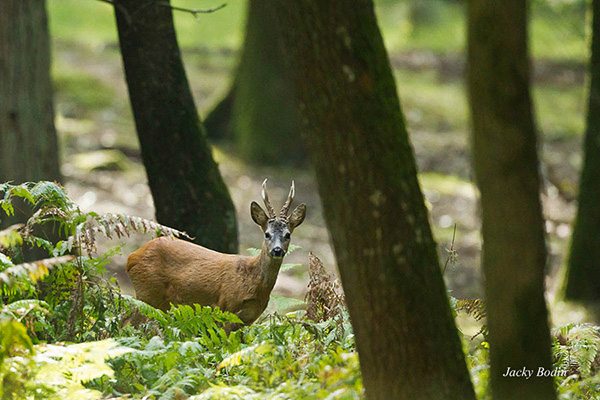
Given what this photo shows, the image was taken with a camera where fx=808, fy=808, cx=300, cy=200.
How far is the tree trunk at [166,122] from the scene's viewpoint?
703cm

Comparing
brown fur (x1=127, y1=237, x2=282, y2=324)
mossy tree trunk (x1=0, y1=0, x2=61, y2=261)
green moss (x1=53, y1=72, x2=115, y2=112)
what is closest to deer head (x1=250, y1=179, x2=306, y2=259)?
brown fur (x1=127, y1=237, x2=282, y2=324)

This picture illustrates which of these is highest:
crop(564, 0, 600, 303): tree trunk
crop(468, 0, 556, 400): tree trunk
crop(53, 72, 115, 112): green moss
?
crop(53, 72, 115, 112): green moss

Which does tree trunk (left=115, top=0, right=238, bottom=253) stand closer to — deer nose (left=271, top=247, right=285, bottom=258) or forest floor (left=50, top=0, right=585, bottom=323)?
deer nose (left=271, top=247, right=285, bottom=258)

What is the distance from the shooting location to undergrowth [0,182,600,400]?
396 centimetres

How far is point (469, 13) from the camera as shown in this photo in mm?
3564

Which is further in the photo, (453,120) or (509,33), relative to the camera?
(453,120)

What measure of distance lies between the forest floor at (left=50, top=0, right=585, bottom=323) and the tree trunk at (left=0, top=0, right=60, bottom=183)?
2660 mm

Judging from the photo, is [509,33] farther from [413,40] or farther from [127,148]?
[413,40]

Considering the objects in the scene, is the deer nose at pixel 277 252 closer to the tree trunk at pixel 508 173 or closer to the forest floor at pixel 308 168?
the tree trunk at pixel 508 173

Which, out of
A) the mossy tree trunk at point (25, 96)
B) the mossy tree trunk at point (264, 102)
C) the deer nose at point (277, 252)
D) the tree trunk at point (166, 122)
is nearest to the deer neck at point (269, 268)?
the deer nose at point (277, 252)

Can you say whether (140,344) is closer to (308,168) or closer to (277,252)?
(277,252)

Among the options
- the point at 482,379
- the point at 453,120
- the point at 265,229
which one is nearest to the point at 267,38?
the point at 453,120

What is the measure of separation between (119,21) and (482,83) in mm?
4421

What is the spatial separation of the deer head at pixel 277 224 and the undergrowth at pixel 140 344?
0.65 m
